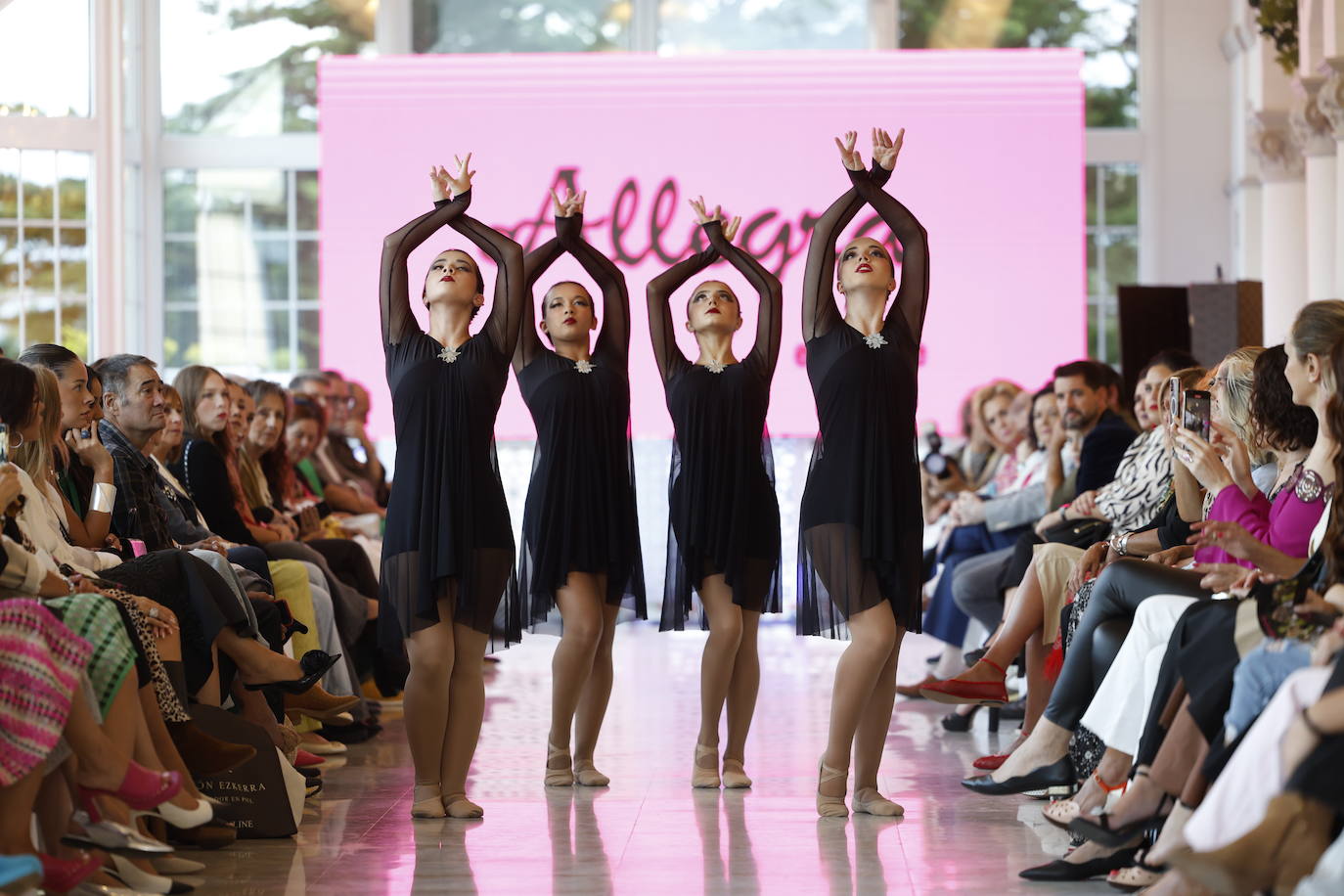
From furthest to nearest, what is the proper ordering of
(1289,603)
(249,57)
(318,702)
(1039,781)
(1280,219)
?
1. (249,57)
2. (1280,219)
3. (318,702)
4. (1039,781)
5. (1289,603)

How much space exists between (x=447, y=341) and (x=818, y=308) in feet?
3.29

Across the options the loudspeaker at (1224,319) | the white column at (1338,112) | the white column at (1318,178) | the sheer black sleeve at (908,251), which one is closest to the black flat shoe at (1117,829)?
the sheer black sleeve at (908,251)

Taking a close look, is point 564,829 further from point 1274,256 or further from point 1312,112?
point 1274,256

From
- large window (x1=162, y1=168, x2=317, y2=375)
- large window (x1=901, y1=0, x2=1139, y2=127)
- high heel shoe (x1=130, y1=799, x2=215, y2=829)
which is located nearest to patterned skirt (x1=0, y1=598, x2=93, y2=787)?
high heel shoe (x1=130, y1=799, x2=215, y2=829)

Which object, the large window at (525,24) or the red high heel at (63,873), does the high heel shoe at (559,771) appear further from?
the large window at (525,24)

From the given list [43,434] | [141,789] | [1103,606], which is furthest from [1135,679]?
[43,434]

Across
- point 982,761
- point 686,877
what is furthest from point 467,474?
point 982,761

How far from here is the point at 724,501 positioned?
5195 mm

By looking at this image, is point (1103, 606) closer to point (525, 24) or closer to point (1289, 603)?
point (1289, 603)

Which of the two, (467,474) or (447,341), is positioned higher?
(447,341)

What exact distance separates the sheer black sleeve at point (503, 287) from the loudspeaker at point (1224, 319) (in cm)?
446

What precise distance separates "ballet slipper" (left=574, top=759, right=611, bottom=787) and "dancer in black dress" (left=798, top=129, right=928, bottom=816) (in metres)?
0.79

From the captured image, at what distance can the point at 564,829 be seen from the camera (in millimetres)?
4559

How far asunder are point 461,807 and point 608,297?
1540 mm
